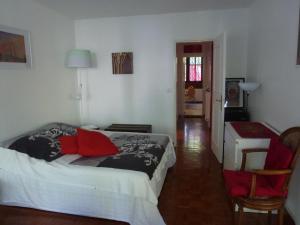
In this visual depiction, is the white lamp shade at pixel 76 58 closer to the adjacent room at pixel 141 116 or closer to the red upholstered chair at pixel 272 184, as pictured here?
the adjacent room at pixel 141 116

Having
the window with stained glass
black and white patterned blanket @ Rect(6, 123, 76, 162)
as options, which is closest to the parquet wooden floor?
black and white patterned blanket @ Rect(6, 123, 76, 162)

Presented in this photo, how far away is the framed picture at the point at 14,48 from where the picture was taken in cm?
287

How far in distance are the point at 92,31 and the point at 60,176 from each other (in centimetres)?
308

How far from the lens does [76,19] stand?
4.51 meters

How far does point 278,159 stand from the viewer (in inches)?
78.4

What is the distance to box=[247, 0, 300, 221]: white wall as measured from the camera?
90.5 inches

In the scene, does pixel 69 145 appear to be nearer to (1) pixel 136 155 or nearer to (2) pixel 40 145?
(2) pixel 40 145

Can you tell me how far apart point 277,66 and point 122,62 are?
2.68 meters

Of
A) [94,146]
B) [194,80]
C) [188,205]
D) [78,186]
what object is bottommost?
[188,205]

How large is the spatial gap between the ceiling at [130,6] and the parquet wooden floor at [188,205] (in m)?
2.45

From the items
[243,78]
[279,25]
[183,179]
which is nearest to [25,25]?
[183,179]

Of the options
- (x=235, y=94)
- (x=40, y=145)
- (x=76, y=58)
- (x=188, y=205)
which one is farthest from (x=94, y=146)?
(x=235, y=94)

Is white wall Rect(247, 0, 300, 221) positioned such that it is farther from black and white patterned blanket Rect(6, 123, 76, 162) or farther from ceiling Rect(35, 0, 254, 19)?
black and white patterned blanket Rect(6, 123, 76, 162)

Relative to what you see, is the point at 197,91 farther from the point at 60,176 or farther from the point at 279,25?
the point at 60,176
